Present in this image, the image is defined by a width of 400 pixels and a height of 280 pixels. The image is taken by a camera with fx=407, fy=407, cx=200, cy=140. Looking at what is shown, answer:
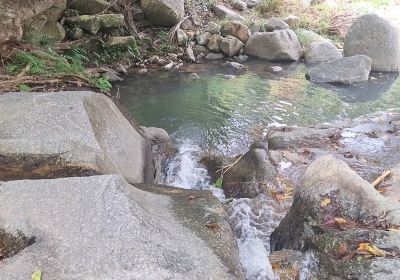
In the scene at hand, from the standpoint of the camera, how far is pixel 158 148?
237 inches

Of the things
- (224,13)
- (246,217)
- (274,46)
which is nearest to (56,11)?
(274,46)

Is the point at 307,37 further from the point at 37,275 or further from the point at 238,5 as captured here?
the point at 37,275

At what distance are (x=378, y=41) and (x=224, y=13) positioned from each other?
5847 mm

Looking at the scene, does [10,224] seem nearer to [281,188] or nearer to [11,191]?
[11,191]

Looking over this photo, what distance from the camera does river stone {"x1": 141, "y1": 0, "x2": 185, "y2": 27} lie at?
493 inches

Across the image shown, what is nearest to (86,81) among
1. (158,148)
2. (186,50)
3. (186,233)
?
(158,148)

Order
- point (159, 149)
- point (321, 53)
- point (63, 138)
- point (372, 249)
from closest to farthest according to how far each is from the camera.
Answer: point (372, 249) → point (63, 138) → point (159, 149) → point (321, 53)

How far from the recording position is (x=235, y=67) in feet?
40.1

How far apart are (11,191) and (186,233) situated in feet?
3.84

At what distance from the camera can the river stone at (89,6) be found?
35.7 ft

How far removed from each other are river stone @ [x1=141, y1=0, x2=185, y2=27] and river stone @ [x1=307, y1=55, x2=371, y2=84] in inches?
184

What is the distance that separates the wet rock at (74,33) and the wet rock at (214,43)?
4528 millimetres

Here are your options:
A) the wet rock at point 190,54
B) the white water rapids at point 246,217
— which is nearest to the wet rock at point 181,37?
the wet rock at point 190,54

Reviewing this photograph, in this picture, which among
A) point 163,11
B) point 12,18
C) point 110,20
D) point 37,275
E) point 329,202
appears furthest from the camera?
point 163,11
